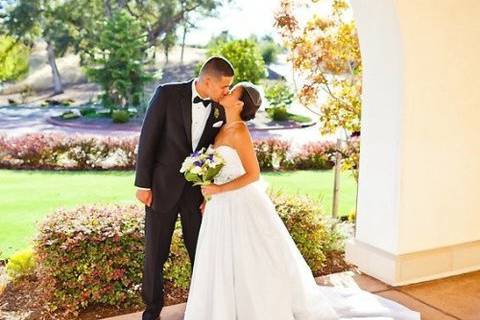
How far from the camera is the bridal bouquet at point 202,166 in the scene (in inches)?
115

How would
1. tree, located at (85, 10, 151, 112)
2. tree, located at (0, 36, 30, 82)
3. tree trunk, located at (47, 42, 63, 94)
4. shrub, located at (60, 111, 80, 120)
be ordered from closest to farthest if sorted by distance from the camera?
shrub, located at (60, 111, 80, 120) → tree, located at (85, 10, 151, 112) → tree, located at (0, 36, 30, 82) → tree trunk, located at (47, 42, 63, 94)

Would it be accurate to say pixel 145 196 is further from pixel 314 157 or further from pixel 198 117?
pixel 314 157

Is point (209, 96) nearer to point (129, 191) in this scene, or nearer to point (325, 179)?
point (129, 191)

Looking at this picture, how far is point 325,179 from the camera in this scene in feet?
32.0

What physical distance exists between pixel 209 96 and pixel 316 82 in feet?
9.20

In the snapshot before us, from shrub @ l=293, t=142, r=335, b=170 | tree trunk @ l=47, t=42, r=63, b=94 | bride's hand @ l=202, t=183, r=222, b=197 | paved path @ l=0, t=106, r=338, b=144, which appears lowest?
shrub @ l=293, t=142, r=335, b=170

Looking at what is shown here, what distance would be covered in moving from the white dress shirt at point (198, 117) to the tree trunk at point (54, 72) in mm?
17157

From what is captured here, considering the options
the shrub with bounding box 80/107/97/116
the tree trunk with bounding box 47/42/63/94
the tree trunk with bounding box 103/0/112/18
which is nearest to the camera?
the shrub with bounding box 80/107/97/116

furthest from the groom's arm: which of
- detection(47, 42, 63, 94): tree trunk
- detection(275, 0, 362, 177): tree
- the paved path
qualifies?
detection(47, 42, 63, 94): tree trunk

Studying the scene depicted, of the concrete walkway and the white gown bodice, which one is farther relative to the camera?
the concrete walkway

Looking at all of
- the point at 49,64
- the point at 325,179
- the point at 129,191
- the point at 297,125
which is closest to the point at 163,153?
the point at 129,191

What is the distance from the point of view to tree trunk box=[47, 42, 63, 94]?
63.6 ft

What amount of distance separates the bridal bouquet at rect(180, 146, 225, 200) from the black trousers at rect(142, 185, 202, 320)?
0.98ft

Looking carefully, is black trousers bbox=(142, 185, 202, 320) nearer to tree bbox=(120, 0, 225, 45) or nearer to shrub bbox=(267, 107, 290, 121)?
shrub bbox=(267, 107, 290, 121)
